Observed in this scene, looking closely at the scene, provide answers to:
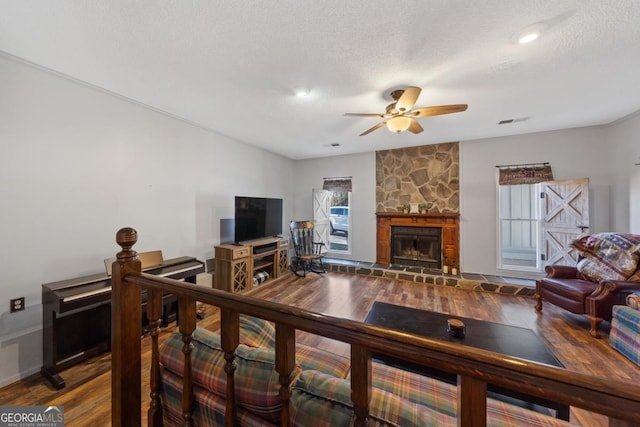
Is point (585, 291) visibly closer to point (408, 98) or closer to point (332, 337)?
point (408, 98)

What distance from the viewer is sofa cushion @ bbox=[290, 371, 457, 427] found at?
0.75m

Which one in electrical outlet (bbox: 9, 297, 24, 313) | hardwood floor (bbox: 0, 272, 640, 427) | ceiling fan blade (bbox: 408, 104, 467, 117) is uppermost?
ceiling fan blade (bbox: 408, 104, 467, 117)

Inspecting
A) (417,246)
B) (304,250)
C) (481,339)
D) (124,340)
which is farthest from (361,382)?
(417,246)

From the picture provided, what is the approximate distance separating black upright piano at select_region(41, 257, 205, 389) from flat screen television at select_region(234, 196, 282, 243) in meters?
1.57

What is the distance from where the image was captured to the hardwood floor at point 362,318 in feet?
5.84

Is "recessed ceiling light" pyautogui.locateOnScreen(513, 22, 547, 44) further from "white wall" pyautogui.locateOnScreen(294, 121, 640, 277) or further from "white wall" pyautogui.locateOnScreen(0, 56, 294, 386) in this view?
"white wall" pyautogui.locateOnScreen(0, 56, 294, 386)

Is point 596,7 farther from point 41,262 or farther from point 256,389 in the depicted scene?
point 41,262

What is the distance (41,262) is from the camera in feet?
6.99

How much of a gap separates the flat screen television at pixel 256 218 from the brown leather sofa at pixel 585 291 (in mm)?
4284

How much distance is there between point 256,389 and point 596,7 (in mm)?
2892

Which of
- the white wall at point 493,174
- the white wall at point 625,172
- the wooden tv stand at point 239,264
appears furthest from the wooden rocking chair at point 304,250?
the white wall at point 625,172

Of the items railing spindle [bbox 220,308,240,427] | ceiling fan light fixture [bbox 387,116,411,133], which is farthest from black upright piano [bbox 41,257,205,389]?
ceiling fan light fixture [bbox 387,116,411,133]

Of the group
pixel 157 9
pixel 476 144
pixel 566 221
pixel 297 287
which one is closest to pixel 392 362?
pixel 297 287

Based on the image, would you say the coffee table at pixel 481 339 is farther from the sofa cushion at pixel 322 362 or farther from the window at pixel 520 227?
the window at pixel 520 227
